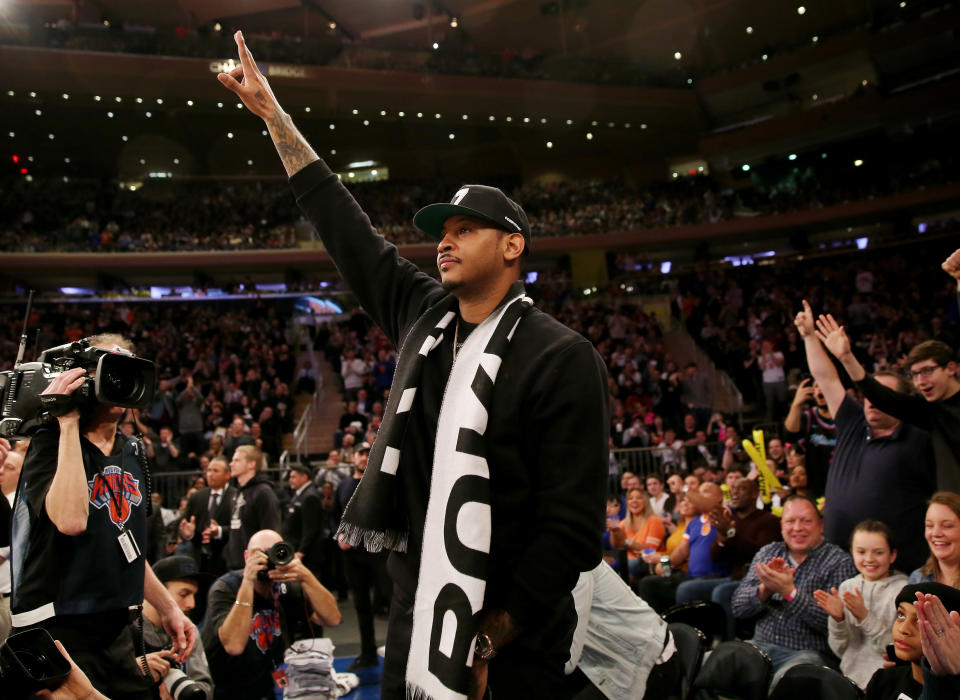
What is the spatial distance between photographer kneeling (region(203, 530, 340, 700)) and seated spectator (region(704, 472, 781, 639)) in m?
2.39

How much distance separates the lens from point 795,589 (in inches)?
155

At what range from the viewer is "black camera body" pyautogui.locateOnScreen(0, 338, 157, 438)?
7.86ft

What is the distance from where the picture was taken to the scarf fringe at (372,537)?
5.77ft

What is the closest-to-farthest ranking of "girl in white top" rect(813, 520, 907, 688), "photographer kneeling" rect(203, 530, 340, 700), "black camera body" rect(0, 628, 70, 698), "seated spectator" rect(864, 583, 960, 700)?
"black camera body" rect(0, 628, 70, 698), "seated spectator" rect(864, 583, 960, 700), "girl in white top" rect(813, 520, 907, 688), "photographer kneeling" rect(203, 530, 340, 700)

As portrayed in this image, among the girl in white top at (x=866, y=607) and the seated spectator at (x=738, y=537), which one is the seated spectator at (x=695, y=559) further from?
the girl in white top at (x=866, y=607)

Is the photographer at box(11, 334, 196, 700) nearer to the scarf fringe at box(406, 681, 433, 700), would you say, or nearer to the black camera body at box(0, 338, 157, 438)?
the black camera body at box(0, 338, 157, 438)

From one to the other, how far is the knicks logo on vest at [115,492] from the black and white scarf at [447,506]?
107 centimetres

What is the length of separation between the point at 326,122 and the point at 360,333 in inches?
284

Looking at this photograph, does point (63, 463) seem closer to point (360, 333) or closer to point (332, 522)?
point (332, 522)

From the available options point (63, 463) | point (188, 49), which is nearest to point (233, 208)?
point (188, 49)

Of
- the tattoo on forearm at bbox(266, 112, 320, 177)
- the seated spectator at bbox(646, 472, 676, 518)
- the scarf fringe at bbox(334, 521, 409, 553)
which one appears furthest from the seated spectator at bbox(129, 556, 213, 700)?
the seated spectator at bbox(646, 472, 676, 518)

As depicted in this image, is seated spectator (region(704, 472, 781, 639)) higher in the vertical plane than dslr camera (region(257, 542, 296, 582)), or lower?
lower

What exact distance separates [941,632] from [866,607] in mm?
1271

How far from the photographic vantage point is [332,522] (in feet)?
27.0
